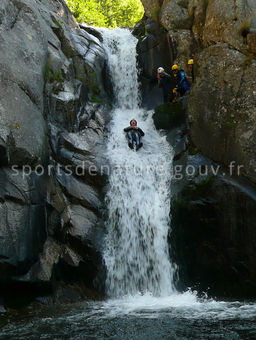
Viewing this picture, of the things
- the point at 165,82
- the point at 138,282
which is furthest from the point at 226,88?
the point at 138,282

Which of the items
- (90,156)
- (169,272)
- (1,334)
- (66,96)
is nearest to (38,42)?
(66,96)

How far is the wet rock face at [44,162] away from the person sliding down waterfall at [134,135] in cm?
119

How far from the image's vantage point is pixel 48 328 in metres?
7.21

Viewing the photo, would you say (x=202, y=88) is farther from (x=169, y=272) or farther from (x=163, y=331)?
(x=163, y=331)

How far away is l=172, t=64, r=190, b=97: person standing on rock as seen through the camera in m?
15.7

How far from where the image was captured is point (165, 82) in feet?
55.1

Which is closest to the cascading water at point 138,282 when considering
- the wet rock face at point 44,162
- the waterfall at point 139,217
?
the waterfall at point 139,217

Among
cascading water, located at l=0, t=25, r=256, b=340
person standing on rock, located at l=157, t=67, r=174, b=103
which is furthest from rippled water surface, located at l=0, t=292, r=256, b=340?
person standing on rock, located at l=157, t=67, r=174, b=103

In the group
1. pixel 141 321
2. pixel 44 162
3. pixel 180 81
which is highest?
pixel 180 81

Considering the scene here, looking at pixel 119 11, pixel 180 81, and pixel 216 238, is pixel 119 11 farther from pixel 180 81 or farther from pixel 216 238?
pixel 216 238

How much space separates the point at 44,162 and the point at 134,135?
4.46 metres

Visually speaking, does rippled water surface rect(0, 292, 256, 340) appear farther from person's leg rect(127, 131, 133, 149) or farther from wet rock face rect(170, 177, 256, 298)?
person's leg rect(127, 131, 133, 149)

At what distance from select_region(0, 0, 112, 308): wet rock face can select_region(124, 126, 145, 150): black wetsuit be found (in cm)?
119

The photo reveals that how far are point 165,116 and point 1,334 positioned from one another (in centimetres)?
1061
